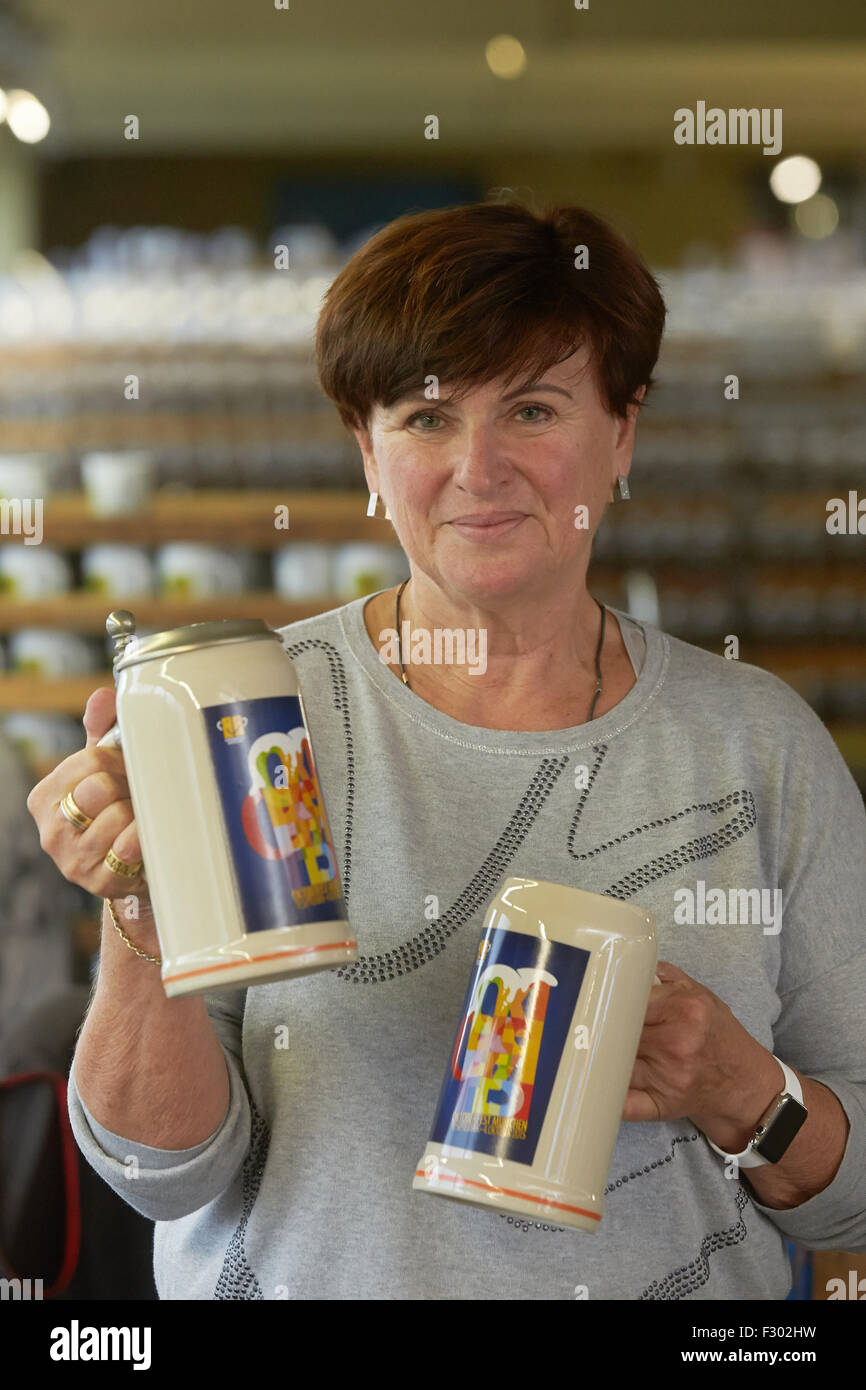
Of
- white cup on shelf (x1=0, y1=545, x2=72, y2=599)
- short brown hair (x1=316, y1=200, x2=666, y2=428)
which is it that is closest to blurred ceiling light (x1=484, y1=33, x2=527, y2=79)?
white cup on shelf (x1=0, y1=545, x2=72, y2=599)

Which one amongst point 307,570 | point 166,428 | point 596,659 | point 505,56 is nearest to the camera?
point 596,659

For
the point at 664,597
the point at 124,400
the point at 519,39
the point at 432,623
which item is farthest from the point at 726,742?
the point at 519,39

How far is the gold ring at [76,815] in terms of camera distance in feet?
3.00

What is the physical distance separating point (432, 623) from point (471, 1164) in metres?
0.51

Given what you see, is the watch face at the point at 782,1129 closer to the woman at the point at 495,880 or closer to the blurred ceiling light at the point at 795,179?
the woman at the point at 495,880

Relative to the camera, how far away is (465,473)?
110cm

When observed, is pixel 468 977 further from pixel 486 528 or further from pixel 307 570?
pixel 307 570

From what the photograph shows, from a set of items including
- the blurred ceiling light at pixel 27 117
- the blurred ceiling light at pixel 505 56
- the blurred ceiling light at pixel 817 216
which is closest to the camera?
the blurred ceiling light at pixel 505 56

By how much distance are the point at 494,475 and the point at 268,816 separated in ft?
1.26

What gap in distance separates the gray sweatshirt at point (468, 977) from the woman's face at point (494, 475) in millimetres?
140

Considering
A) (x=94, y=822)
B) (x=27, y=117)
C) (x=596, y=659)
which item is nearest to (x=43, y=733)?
(x=596, y=659)

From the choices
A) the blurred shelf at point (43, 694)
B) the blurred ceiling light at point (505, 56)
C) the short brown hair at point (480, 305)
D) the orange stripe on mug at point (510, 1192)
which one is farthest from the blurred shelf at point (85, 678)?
the orange stripe on mug at point (510, 1192)

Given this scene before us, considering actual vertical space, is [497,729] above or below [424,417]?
below

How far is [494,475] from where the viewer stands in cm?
111
